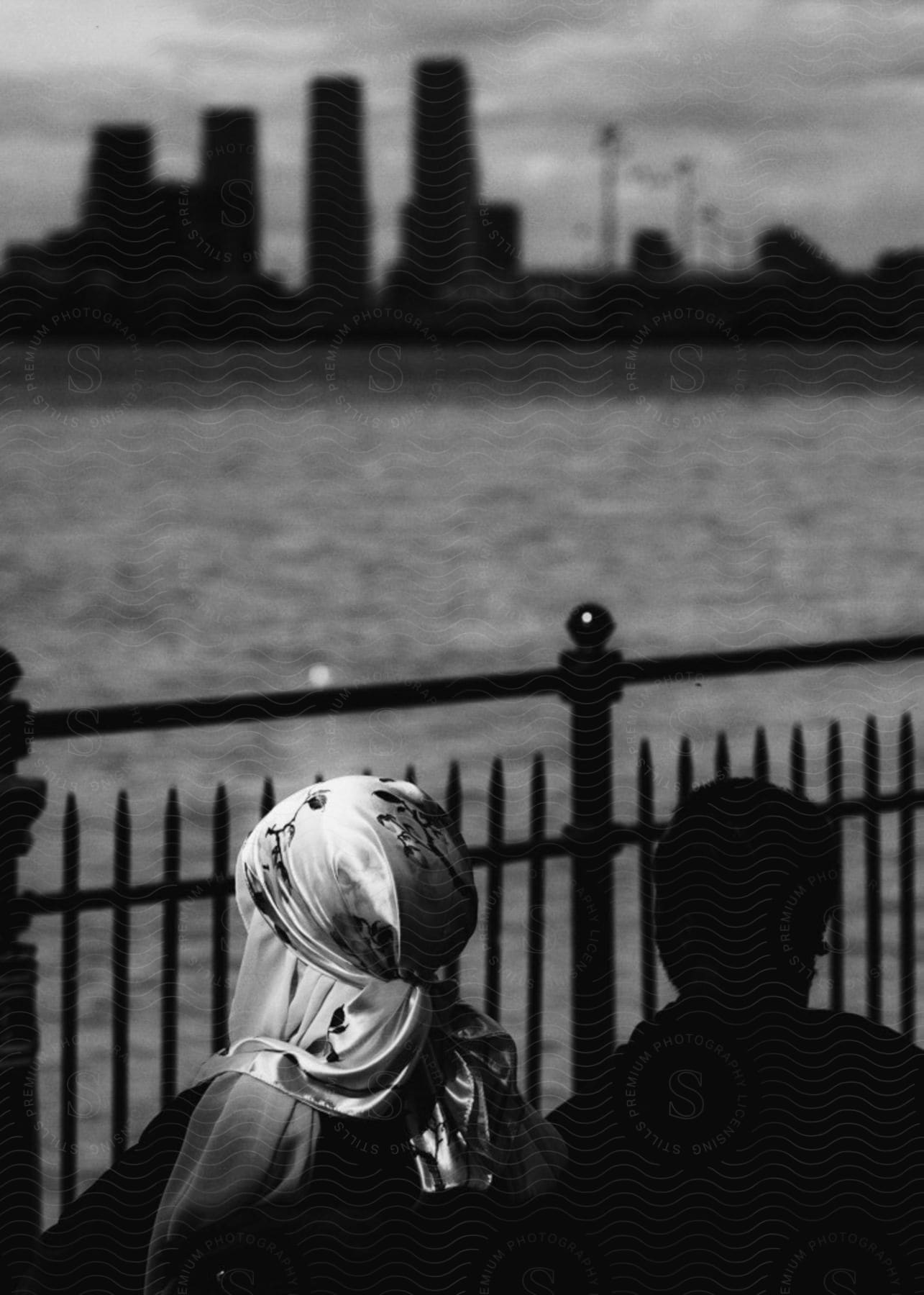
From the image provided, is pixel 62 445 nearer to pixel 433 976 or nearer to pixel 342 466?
pixel 342 466

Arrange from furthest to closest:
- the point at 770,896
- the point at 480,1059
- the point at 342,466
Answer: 1. the point at 342,466
2. the point at 770,896
3. the point at 480,1059

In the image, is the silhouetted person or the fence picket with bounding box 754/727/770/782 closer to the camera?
the silhouetted person

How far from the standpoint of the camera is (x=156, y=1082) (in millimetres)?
7863

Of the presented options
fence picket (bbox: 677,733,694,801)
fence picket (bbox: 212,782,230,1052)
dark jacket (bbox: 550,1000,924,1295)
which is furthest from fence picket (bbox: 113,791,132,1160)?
dark jacket (bbox: 550,1000,924,1295)

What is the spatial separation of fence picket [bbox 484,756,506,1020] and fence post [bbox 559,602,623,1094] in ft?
0.49

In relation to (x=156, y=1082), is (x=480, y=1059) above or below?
above

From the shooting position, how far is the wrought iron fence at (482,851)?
2.69m

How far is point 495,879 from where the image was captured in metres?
3.32

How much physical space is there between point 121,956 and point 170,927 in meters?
0.15

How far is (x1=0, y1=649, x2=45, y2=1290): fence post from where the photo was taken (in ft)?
8.55

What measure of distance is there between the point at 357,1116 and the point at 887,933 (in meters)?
10.4

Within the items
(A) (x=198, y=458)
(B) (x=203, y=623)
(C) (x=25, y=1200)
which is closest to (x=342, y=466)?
(A) (x=198, y=458)

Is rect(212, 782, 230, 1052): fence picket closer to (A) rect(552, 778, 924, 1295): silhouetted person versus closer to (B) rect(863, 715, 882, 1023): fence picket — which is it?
(A) rect(552, 778, 924, 1295): silhouetted person

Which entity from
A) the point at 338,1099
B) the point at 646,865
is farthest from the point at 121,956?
the point at 338,1099
